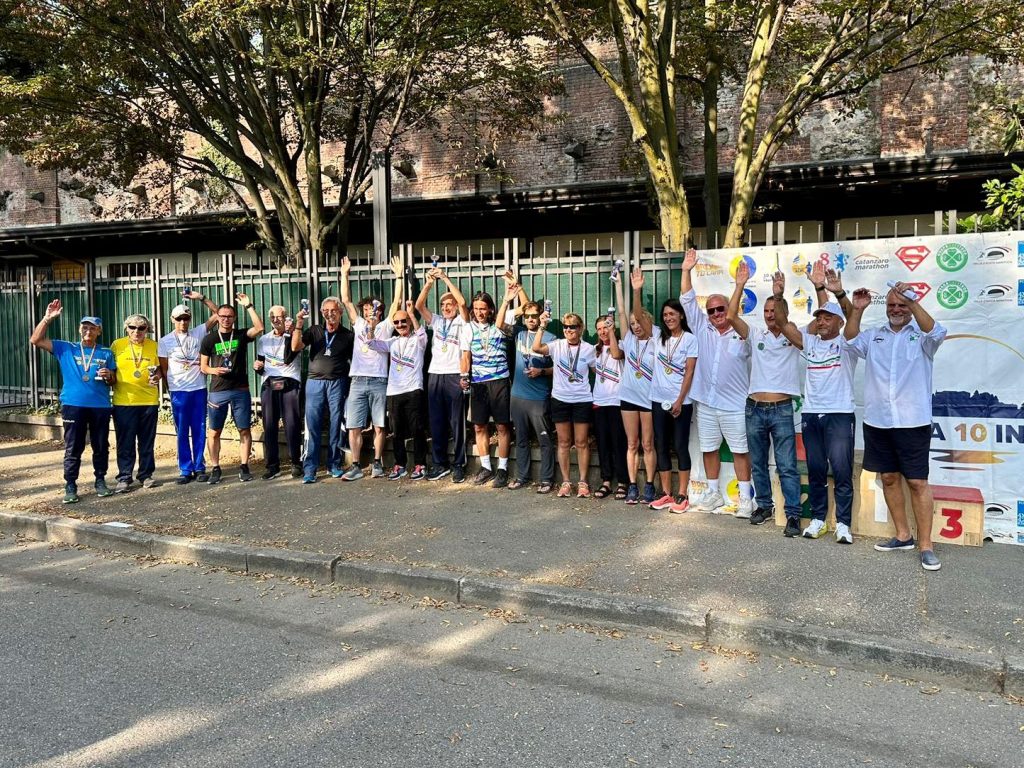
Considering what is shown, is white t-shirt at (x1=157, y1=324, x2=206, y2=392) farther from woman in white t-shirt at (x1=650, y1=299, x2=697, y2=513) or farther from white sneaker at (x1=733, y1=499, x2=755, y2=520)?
white sneaker at (x1=733, y1=499, x2=755, y2=520)

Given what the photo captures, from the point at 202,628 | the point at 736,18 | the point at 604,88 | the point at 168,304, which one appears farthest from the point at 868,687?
the point at 604,88

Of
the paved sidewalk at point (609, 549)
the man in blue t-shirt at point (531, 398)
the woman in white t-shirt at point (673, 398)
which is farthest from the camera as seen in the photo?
the man in blue t-shirt at point (531, 398)

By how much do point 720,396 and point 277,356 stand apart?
4751mm

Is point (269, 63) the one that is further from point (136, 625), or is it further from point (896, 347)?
point (896, 347)

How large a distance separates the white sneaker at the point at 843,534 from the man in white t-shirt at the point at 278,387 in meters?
5.65

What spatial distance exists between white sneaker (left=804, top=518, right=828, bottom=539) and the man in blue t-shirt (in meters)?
2.60

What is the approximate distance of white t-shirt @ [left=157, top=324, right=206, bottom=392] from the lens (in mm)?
8820

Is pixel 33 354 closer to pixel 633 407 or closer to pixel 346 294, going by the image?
pixel 346 294

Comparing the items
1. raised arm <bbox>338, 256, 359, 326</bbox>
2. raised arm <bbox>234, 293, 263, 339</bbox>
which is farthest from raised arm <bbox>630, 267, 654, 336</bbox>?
raised arm <bbox>234, 293, 263, 339</bbox>

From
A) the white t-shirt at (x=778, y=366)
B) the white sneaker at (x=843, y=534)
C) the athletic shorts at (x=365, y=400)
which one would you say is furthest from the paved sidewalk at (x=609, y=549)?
the white t-shirt at (x=778, y=366)

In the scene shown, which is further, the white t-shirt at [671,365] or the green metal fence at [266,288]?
the green metal fence at [266,288]

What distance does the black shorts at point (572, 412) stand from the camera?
7867 mm

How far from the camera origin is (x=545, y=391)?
8094mm

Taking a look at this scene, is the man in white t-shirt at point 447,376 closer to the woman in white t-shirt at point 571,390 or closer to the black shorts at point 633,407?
the woman in white t-shirt at point 571,390
